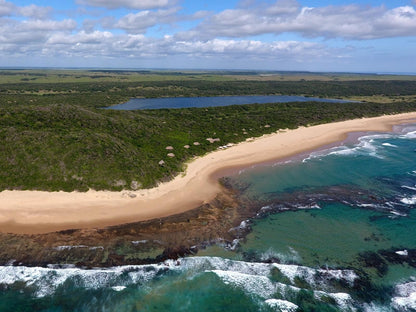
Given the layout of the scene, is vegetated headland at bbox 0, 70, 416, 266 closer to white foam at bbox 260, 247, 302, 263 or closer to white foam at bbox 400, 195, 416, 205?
white foam at bbox 260, 247, 302, 263

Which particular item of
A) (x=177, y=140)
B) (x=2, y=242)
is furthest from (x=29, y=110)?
(x=2, y=242)

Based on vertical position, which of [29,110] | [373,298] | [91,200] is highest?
[29,110]

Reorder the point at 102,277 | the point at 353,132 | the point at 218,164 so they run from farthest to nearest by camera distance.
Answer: the point at 353,132, the point at 218,164, the point at 102,277

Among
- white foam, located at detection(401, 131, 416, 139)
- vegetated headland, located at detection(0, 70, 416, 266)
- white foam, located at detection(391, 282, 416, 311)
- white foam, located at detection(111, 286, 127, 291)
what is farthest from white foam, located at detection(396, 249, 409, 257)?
white foam, located at detection(401, 131, 416, 139)

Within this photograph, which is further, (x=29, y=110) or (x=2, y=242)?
(x=29, y=110)

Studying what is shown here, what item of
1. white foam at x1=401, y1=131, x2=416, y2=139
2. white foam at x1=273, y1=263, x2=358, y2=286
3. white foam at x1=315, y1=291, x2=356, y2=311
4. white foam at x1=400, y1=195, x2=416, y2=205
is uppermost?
white foam at x1=401, y1=131, x2=416, y2=139

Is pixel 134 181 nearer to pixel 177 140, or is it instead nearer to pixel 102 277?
pixel 102 277
